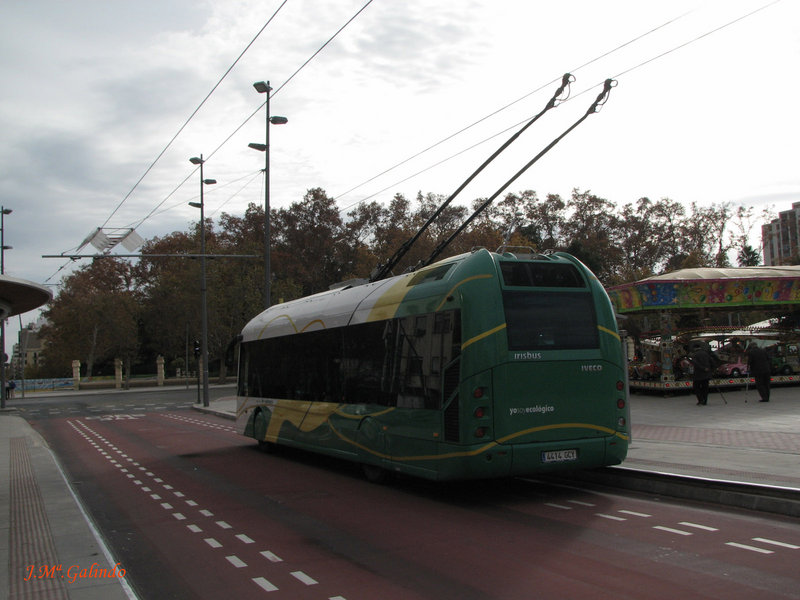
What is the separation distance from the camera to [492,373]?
28.4 feet

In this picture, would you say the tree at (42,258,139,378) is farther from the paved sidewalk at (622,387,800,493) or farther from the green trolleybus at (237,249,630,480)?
the green trolleybus at (237,249,630,480)

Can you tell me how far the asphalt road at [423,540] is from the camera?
575 centimetres

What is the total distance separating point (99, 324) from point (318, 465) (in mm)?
56137

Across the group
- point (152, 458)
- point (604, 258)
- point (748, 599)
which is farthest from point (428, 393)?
point (604, 258)

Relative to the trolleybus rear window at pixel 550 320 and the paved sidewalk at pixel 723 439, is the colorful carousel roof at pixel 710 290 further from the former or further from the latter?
the trolleybus rear window at pixel 550 320

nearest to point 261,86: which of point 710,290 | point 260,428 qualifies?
point 260,428

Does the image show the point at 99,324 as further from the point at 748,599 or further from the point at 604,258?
the point at 748,599

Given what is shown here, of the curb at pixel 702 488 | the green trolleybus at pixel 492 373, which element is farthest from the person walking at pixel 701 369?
the green trolleybus at pixel 492 373

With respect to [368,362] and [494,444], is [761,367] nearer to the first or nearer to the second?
[368,362]

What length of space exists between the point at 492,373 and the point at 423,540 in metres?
2.23

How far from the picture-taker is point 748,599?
202 inches

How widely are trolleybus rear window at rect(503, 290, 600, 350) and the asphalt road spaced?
2017 millimetres

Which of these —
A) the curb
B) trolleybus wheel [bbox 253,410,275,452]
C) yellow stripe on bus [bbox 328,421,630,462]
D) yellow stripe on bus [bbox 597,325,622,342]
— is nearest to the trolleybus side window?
trolleybus wheel [bbox 253,410,275,452]

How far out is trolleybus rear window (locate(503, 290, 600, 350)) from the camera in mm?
8945
